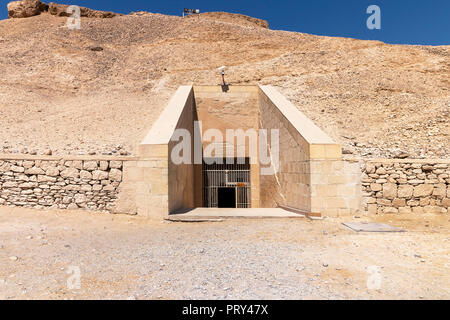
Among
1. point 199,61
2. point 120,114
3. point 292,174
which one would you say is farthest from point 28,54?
point 292,174

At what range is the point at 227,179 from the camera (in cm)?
1198

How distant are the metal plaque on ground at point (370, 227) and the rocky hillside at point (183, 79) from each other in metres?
2.16

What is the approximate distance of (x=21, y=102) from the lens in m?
13.3

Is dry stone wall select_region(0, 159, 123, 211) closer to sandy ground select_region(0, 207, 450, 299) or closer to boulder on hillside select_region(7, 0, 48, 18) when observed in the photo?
sandy ground select_region(0, 207, 450, 299)

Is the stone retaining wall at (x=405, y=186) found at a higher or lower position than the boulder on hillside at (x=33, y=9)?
lower

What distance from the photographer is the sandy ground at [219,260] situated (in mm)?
2641

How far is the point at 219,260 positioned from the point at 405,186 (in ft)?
15.6

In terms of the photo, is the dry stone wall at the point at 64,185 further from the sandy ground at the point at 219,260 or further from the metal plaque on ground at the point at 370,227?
the metal plaque on ground at the point at 370,227

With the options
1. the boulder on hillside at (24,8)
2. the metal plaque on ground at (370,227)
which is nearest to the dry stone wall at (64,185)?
the metal plaque on ground at (370,227)

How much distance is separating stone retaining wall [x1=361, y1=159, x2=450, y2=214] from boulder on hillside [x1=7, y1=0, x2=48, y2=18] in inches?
1425

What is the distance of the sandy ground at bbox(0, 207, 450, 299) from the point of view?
8.67 ft

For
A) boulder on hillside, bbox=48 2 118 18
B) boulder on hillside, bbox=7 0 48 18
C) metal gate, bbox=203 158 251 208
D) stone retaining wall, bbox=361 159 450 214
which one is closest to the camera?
stone retaining wall, bbox=361 159 450 214

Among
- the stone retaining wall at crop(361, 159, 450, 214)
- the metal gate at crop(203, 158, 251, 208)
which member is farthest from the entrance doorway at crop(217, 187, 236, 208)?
the stone retaining wall at crop(361, 159, 450, 214)

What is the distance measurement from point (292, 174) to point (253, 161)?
443 centimetres
